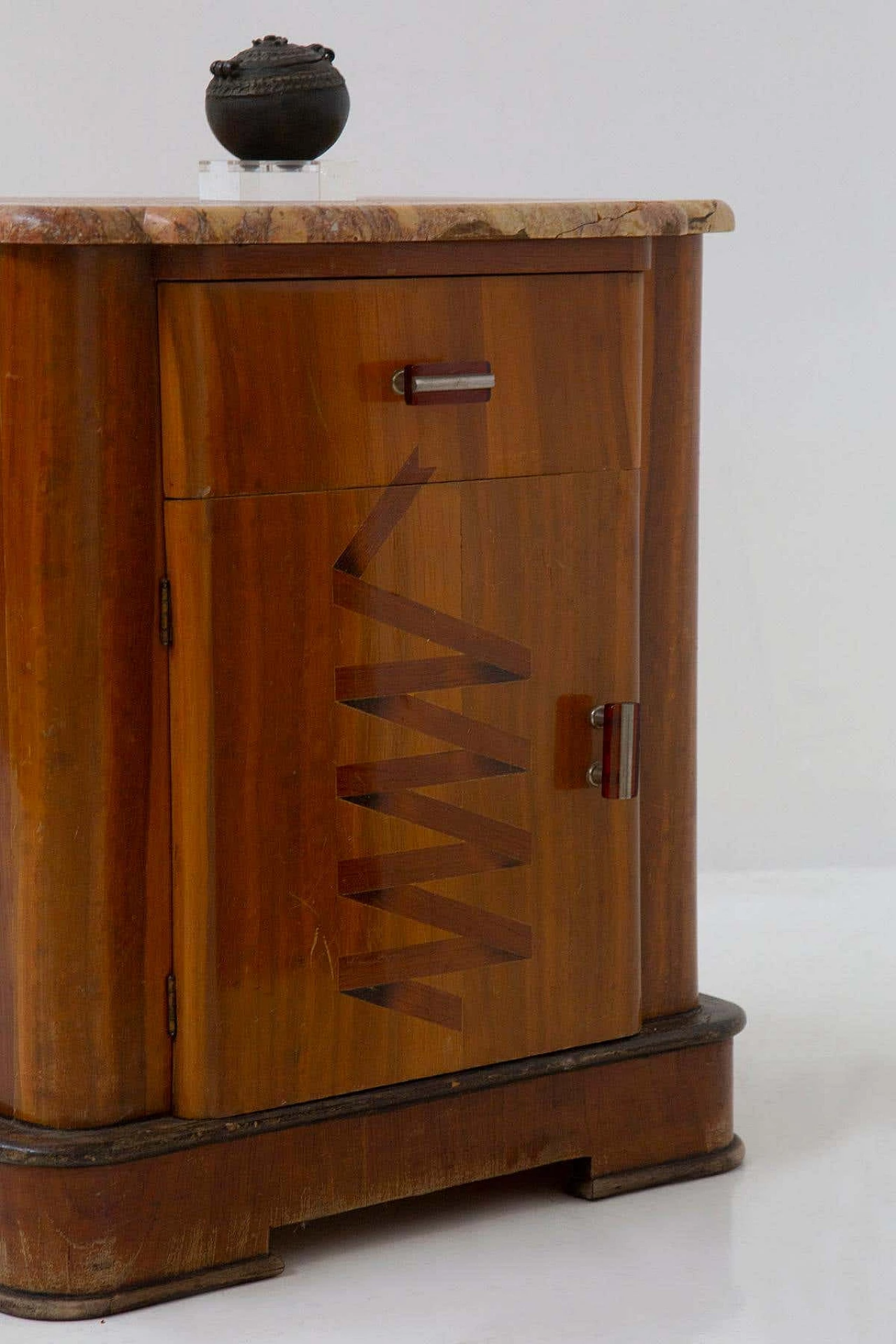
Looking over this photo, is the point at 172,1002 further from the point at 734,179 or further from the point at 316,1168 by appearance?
the point at 734,179

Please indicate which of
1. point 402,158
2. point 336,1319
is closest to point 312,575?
point 336,1319

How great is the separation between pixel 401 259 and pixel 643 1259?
96 cm

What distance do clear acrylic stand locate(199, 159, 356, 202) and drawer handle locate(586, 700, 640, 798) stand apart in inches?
23.4

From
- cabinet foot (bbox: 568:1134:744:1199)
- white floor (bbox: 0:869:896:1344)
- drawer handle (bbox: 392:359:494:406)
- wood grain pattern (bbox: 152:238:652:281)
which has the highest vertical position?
wood grain pattern (bbox: 152:238:652:281)

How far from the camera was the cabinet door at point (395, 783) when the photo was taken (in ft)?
6.35

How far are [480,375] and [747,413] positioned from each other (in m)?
1.40

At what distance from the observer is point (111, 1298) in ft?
6.35

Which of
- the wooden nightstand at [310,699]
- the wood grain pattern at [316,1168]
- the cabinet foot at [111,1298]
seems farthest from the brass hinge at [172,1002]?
the cabinet foot at [111,1298]

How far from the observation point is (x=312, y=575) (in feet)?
6.39

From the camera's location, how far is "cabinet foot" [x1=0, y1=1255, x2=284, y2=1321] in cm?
192

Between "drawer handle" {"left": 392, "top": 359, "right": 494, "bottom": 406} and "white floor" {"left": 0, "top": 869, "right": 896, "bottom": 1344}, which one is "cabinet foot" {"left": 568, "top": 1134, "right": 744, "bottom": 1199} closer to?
"white floor" {"left": 0, "top": 869, "right": 896, "bottom": 1344}

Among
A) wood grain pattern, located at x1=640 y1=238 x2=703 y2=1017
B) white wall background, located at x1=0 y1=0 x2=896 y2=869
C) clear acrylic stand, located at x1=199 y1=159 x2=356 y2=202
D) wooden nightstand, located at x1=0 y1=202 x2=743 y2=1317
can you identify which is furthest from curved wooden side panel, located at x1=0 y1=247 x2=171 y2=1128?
white wall background, located at x1=0 y1=0 x2=896 y2=869

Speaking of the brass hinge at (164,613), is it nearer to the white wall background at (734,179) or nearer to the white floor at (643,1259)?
the white floor at (643,1259)

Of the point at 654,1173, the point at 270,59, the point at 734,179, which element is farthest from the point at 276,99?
the point at 734,179
